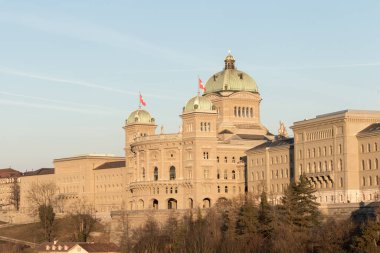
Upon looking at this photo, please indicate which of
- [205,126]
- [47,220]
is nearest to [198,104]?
[205,126]

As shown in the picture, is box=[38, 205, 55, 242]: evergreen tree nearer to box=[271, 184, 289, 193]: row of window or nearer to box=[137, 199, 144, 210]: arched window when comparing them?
box=[137, 199, 144, 210]: arched window

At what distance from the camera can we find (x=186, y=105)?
19650 cm

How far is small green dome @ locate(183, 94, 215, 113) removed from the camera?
19396 centimetres

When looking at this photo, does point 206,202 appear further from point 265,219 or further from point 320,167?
point 265,219

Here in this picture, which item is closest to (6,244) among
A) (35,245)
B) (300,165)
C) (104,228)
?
(35,245)

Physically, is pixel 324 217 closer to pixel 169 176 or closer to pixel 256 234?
pixel 256 234

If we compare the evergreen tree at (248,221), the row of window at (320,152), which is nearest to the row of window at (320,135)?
the row of window at (320,152)

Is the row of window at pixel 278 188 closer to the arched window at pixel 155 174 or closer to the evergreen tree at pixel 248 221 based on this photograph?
the arched window at pixel 155 174

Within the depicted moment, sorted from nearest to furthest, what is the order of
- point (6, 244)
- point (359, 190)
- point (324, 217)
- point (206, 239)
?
point (206, 239) < point (324, 217) < point (359, 190) < point (6, 244)

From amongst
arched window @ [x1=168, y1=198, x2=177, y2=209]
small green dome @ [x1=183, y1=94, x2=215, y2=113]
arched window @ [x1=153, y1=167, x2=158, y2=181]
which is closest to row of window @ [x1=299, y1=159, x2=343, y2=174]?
small green dome @ [x1=183, y1=94, x2=215, y2=113]

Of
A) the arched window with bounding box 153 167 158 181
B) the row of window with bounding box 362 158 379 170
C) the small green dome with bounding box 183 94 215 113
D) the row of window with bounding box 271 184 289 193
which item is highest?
the small green dome with bounding box 183 94 215 113

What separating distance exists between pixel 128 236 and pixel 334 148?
36.1 metres

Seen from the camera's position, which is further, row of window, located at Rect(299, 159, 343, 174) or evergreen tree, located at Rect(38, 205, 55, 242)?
evergreen tree, located at Rect(38, 205, 55, 242)

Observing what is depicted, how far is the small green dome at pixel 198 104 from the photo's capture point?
193962 millimetres
